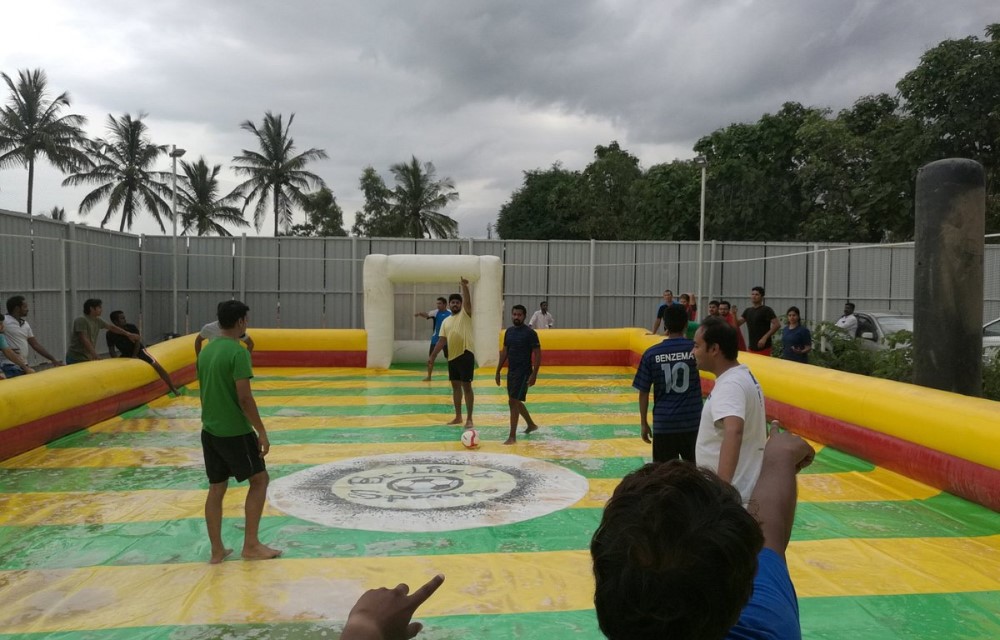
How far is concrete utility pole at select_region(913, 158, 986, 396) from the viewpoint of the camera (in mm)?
7445

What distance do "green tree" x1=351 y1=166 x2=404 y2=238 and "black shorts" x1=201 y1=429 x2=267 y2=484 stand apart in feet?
117

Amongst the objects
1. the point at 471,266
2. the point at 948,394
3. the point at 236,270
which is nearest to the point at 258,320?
the point at 236,270

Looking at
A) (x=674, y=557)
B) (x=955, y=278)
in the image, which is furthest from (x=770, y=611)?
(x=955, y=278)

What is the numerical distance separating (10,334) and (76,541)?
19.1ft

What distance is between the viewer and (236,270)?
816 inches

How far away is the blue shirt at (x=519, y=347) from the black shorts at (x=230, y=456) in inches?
165

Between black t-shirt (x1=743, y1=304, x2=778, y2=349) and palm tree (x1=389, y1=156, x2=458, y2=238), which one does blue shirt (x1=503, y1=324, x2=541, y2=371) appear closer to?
black t-shirt (x1=743, y1=304, x2=778, y2=349)

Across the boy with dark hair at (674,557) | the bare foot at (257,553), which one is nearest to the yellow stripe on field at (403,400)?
the bare foot at (257,553)

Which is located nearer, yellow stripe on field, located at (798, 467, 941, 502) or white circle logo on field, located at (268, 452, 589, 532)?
white circle logo on field, located at (268, 452, 589, 532)

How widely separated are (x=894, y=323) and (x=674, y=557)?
14.4m

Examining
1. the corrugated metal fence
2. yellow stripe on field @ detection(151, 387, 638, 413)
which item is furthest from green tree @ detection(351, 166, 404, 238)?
yellow stripe on field @ detection(151, 387, 638, 413)

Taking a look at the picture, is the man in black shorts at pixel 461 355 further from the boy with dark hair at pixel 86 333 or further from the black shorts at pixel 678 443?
the boy with dark hair at pixel 86 333

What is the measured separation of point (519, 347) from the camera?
890 cm

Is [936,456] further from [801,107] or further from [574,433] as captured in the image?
[801,107]
